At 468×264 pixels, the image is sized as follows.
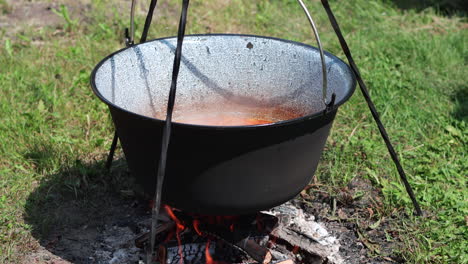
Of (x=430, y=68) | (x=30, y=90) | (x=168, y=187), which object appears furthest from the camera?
(x=430, y=68)

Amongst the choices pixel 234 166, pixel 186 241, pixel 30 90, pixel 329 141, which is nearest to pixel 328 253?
pixel 186 241

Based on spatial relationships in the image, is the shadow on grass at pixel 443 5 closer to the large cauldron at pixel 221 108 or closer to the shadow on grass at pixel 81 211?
the large cauldron at pixel 221 108

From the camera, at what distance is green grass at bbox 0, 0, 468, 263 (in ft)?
8.75

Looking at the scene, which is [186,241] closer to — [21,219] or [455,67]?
[21,219]

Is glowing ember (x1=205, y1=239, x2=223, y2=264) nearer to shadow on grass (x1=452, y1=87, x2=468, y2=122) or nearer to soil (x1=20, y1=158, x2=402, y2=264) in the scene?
soil (x1=20, y1=158, x2=402, y2=264)

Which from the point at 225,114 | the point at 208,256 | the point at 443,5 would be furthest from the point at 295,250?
the point at 443,5

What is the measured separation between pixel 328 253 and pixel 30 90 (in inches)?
97.5

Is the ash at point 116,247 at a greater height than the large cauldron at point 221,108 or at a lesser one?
lesser

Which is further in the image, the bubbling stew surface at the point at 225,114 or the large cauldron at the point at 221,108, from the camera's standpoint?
the bubbling stew surface at the point at 225,114

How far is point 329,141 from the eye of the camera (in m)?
3.27

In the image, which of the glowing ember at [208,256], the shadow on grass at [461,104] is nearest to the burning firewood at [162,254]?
the glowing ember at [208,256]

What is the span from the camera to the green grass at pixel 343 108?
8.75ft

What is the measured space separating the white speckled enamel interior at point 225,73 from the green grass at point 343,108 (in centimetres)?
65

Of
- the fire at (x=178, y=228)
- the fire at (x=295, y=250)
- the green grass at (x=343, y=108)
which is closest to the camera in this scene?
the fire at (x=178, y=228)
